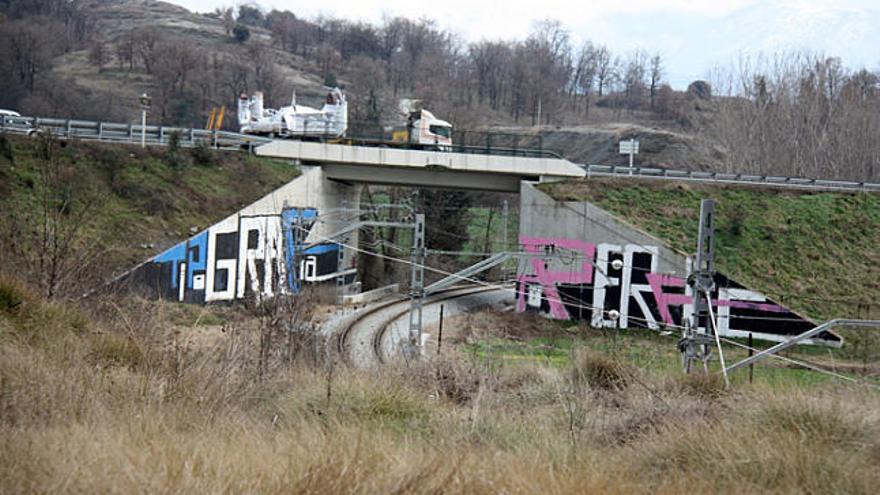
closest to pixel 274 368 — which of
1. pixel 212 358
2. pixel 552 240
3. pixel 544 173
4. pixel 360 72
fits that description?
pixel 212 358

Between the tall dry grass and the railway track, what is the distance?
11210 millimetres

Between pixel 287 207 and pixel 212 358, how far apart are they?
25326 mm

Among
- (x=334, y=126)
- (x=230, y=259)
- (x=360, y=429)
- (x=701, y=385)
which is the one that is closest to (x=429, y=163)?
(x=334, y=126)

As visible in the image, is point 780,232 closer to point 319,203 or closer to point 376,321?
point 376,321

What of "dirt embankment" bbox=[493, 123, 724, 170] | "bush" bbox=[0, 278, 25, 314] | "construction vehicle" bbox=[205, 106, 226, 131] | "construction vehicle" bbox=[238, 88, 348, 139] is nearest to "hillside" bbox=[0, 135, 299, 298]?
"construction vehicle" bbox=[238, 88, 348, 139]

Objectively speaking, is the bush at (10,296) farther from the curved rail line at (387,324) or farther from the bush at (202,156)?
the bush at (202,156)

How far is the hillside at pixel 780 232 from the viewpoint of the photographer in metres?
32.8

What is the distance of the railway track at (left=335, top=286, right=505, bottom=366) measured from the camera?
23.8 metres

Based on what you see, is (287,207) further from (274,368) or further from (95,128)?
(274,368)

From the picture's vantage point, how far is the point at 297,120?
151ft

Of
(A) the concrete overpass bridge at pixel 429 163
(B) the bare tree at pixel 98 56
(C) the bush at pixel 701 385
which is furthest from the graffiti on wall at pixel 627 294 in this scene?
(B) the bare tree at pixel 98 56

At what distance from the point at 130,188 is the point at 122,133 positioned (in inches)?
268

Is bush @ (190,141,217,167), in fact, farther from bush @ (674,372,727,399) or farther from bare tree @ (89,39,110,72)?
bare tree @ (89,39,110,72)

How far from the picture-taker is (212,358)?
30.1 feet
